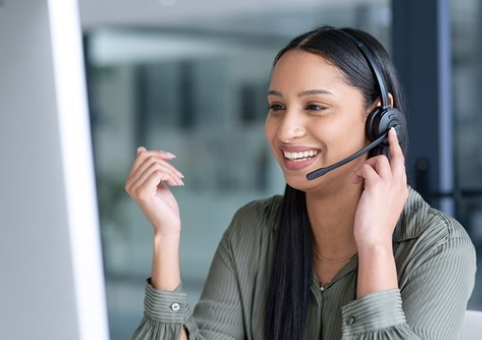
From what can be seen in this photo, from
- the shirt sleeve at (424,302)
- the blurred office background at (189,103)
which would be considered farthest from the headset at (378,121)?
the blurred office background at (189,103)

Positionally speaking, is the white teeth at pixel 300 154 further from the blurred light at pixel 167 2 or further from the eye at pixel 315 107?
the blurred light at pixel 167 2

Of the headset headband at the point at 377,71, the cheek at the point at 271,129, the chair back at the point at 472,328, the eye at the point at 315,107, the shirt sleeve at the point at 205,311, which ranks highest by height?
the headset headband at the point at 377,71

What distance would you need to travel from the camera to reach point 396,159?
4.17ft

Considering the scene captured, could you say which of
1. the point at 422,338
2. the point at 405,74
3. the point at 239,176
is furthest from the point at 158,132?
the point at 422,338

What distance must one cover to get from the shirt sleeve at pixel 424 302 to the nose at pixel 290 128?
0.96ft

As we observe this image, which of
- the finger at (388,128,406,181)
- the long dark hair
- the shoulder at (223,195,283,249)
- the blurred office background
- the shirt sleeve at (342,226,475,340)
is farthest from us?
the blurred office background

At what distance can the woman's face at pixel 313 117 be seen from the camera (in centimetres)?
133

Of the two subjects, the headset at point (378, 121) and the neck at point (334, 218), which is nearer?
the headset at point (378, 121)

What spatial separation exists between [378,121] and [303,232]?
0.27 metres

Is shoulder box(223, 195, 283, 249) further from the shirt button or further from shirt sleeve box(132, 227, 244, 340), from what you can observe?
the shirt button

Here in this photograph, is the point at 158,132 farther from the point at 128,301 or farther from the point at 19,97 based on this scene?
the point at 19,97

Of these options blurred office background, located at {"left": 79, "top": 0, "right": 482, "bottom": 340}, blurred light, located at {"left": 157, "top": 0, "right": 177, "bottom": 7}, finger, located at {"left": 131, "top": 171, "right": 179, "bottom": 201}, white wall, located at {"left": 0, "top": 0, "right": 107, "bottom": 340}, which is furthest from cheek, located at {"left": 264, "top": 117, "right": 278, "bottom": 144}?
blurred light, located at {"left": 157, "top": 0, "right": 177, "bottom": 7}

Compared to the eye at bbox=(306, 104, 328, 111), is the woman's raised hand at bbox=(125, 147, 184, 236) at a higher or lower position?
lower

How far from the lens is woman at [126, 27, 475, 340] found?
1204 mm
